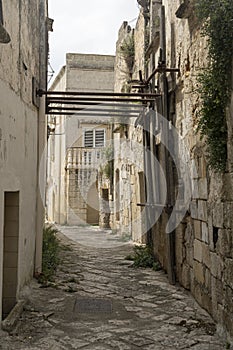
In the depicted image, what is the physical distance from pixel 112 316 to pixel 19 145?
244 centimetres

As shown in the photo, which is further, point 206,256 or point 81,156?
point 81,156

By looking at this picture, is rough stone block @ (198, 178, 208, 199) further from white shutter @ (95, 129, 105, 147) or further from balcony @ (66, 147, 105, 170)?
white shutter @ (95, 129, 105, 147)

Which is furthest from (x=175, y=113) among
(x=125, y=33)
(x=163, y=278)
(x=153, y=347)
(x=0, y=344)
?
(x=125, y=33)

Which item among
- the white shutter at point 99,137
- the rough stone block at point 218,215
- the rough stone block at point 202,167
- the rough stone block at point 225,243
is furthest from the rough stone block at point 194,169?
the white shutter at point 99,137

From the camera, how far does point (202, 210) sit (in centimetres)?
509

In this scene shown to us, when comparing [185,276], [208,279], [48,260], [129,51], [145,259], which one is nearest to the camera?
[208,279]

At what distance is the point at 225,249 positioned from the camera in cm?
407

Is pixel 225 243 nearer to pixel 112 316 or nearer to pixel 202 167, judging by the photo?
pixel 202 167

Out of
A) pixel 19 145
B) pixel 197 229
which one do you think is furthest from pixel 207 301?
pixel 19 145

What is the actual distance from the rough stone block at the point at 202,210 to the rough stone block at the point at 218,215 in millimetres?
450

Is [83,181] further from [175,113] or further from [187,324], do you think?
[187,324]

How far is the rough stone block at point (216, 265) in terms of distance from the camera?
4250 millimetres

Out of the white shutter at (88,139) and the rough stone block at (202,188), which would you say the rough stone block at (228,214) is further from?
the white shutter at (88,139)

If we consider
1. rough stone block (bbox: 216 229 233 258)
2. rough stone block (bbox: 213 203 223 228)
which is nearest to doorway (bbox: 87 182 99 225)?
rough stone block (bbox: 213 203 223 228)
